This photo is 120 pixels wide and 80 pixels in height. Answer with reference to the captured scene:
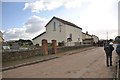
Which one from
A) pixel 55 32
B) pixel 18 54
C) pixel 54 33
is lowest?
pixel 18 54

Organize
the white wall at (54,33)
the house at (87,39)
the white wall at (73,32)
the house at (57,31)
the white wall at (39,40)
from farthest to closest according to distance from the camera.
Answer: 1. the house at (87,39)
2. the white wall at (39,40)
3. the white wall at (73,32)
4. the white wall at (54,33)
5. the house at (57,31)

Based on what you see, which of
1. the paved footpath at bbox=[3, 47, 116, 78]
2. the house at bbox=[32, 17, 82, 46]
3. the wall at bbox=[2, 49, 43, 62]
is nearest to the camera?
the paved footpath at bbox=[3, 47, 116, 78]

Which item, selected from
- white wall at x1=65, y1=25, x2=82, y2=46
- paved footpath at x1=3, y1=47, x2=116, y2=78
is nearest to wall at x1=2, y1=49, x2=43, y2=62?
paved footpath at x1=3, y1=47, x2=116, y2=78

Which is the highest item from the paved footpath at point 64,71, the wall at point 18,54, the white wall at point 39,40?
the white wall at point 39,40

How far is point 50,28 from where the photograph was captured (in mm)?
66875

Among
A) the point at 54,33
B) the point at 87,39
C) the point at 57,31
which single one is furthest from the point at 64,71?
the point at 87,39

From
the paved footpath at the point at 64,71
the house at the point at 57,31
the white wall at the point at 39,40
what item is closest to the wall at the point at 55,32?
the house at the point at 57,31

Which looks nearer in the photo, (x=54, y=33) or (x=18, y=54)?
(x=18, y=54)

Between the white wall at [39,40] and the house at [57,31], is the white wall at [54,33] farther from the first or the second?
the white wall at [39,40]

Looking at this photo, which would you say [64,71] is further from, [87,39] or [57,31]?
[87,39]

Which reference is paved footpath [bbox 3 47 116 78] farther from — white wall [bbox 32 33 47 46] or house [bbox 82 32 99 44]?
house [bbox 82 32 99 44]

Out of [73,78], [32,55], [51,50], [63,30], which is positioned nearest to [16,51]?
[32,55]

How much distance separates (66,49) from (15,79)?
34.3 m

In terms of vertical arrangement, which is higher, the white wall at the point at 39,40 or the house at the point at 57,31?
the house at the point at 57,31
